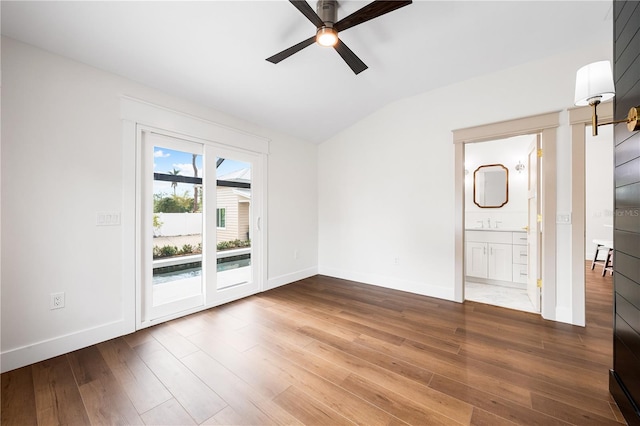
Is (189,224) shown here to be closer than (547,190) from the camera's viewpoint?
No

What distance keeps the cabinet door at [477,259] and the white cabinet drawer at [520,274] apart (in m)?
0.39

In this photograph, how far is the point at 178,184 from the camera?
2.92 metres

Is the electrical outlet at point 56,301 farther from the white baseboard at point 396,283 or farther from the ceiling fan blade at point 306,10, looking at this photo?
the white baseboard at point 396,283

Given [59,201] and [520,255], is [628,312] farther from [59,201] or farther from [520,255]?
[59,201]

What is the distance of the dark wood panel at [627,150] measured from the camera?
134 cm

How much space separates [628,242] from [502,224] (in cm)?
363

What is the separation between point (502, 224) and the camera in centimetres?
470

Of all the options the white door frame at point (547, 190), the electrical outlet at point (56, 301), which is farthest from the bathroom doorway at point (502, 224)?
the electrical outlet at point (56, 301)

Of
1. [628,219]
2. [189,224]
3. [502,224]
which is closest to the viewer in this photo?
[628,219]

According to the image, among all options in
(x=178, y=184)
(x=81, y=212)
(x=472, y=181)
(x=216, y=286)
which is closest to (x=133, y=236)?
(x=81, y=212)

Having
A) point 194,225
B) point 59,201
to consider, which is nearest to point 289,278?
point 194,225

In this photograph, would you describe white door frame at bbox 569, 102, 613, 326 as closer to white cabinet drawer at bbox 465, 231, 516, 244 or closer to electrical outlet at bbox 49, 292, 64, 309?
white cabinet drawer at bbox 465, 231, 516, 244

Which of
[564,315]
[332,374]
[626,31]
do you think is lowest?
[332,374]

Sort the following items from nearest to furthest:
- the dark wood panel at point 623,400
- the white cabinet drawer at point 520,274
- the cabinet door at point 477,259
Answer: the dark wood panel at point 623,400 < the white cabinet drawer at point 520,274 < the cabinet door at point 477,259
